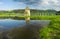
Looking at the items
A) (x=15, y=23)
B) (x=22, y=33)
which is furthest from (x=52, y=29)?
(x=15, y=23)

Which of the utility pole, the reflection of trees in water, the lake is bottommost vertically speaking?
the reflection of trees in water

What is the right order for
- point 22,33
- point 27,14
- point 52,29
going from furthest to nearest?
1. point 27,14
2. point 22,33
3. point 52,29

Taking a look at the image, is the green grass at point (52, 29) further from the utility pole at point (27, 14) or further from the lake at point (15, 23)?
the utility pole at point (27, 14)

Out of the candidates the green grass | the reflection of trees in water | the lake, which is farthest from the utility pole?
the green grass

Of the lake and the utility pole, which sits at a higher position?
the utility pole

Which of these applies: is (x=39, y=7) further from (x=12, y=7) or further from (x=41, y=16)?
(x=12, y=7)

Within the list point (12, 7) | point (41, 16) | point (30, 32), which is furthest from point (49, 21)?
point (12, 7)

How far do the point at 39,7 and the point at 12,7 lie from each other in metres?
0.97

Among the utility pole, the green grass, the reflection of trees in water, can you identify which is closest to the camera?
the green grass

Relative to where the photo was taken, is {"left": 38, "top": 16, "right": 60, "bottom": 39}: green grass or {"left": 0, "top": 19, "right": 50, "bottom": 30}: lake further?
{"left": 0, "top": 19, "right": 50, "bottom": 30}: lake

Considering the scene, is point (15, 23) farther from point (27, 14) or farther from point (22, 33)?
point (27, 14)

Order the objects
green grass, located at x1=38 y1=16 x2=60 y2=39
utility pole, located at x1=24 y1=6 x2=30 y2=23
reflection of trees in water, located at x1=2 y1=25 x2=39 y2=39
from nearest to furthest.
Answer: green grass, located at x1=38 y1=16 x2=60 y2=39, reflection of trees in water, located at x1=2 y1=25 x2=39 y2=39, utility pole, located at x1=24 y1=6 x2=30 y2=23

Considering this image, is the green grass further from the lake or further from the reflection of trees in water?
the reflection of trees in water

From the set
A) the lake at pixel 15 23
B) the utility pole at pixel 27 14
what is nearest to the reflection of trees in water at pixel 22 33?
the lake at pixel 15 23
